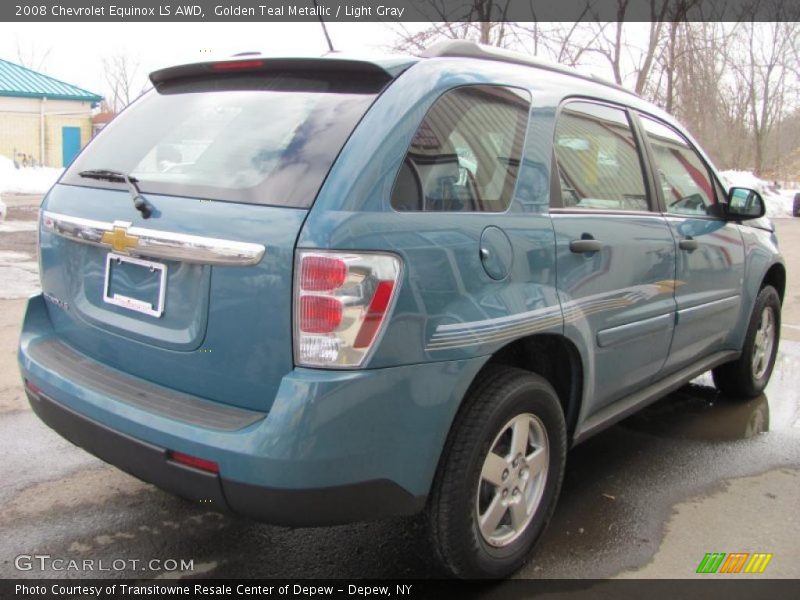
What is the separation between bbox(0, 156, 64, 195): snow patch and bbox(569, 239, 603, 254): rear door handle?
22.7 metres

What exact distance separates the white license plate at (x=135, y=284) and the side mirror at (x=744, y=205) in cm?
322

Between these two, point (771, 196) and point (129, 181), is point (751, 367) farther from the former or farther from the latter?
point (771, 196)

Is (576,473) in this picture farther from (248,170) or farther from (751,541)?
(248,170)

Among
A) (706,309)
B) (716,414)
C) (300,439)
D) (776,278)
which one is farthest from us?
(776,278)

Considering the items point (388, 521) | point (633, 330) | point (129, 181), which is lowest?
point (388, 521)

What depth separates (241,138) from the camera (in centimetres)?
238

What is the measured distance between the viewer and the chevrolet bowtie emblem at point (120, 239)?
229 cm

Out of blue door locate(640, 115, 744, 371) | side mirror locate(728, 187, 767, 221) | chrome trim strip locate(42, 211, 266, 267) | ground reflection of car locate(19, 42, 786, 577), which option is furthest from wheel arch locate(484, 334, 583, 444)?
side mirror locate(728, 187, 767, 221)

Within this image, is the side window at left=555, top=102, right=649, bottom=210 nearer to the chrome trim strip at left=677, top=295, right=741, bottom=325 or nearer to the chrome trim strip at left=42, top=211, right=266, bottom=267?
the chrome trim strip at left=677, top=295, right=741, bottom=325

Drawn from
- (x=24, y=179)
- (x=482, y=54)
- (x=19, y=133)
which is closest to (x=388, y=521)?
(x=482, y=54)

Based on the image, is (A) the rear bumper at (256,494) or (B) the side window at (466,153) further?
(B) the side window at (466,153)

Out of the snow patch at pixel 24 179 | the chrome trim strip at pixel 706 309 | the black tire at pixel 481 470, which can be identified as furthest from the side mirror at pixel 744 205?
the snow patch at pixel 24 179

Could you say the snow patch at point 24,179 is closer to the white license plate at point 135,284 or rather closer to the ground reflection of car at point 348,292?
the ground reflection of car at point 348,292

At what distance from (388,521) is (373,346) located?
1318 millimetres
